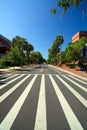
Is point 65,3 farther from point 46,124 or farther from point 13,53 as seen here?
point 13,53

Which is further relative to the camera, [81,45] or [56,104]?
[81,45]

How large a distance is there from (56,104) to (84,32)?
94.8 meters

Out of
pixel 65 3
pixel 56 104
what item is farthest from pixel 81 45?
pixel 56 104

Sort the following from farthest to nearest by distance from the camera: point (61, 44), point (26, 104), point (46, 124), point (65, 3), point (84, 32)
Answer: point (84, 32) < point (61, 44) < point (65, 3) < point (26, 104) < point (46, 124)

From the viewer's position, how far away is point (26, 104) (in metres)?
7.69

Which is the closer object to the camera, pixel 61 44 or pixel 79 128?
pixel 79 128

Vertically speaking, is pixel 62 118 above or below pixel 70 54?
below

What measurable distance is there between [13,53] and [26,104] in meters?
39.5

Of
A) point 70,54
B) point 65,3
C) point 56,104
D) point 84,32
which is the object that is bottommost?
point 56,104

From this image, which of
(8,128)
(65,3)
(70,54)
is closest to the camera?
(8,128)

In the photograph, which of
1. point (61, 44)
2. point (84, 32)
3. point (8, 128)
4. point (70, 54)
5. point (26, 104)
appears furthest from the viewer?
point (84, 32)

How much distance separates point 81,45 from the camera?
45.9 metres

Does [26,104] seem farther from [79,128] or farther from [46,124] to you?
[79,128]

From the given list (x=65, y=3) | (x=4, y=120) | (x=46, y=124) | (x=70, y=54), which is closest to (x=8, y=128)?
(x=4, y=120)
